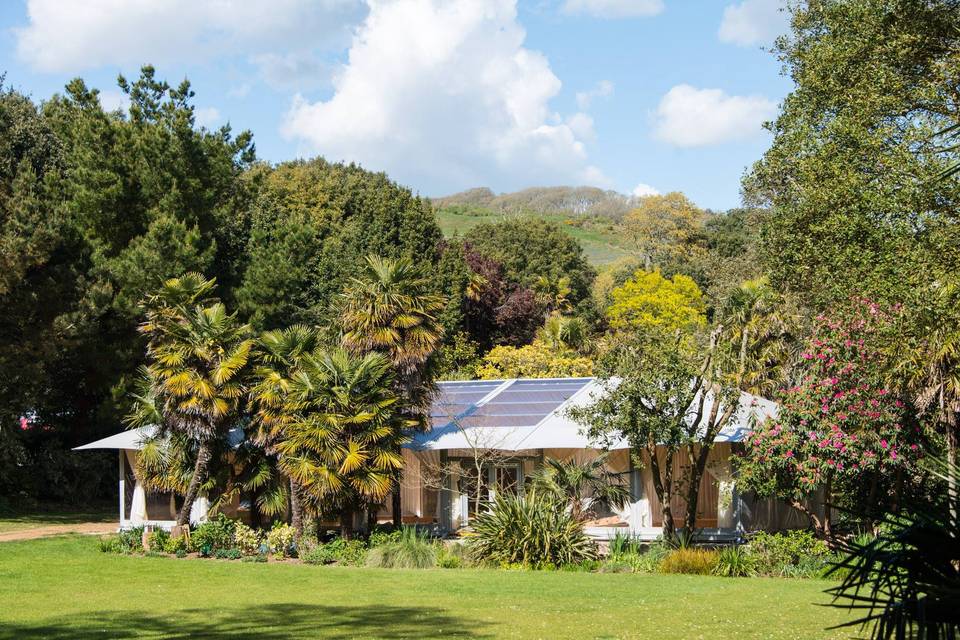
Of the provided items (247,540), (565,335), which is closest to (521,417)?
(247,540)

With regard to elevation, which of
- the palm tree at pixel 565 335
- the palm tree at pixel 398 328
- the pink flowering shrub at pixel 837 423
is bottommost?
the pink flowering shrub at pixel 837 423

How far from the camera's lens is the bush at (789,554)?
18312 mm

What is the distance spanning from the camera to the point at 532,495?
20.7 m

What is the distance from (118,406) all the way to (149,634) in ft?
72.1

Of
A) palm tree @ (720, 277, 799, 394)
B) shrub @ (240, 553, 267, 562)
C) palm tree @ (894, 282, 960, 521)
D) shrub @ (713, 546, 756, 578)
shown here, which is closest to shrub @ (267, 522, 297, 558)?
shrub @ (240, 553, 267, 562)

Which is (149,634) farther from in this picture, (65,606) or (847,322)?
(847,322)

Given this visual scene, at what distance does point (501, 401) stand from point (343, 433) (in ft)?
22.2

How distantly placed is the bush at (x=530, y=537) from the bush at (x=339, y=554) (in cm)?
250

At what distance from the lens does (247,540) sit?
2244 cm

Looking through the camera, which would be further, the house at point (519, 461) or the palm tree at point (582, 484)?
the house at point (519, 461)

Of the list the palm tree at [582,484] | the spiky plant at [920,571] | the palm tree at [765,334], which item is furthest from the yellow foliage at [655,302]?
the spiky plant at [920,571]

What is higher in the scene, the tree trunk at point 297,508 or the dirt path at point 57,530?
the tree trunk at point 297,508

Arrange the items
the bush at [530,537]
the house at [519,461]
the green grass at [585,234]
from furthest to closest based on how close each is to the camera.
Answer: the green grass at [585,234] < the house at [519,461] < the bush at [530,537]

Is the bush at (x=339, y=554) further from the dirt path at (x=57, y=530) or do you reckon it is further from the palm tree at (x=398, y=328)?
the dirt path at (x=57, y=530)
